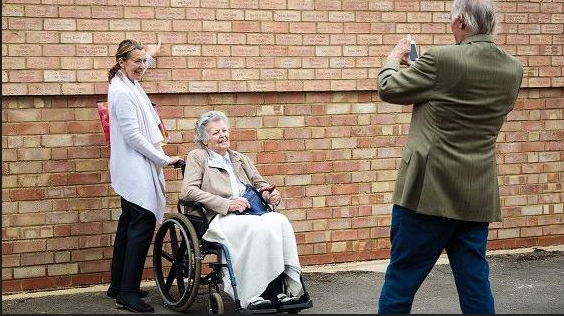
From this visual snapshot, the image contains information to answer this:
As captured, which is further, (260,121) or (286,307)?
(260,121)

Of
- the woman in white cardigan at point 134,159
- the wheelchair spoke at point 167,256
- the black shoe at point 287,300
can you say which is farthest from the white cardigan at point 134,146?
the black shoe at point 287,300

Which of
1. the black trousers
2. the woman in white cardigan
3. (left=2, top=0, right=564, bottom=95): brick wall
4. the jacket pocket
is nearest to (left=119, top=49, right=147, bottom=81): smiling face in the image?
the woman in white cardigan

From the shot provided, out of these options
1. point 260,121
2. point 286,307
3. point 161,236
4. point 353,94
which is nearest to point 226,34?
point 260,121

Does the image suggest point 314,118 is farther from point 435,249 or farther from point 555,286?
point 435,249

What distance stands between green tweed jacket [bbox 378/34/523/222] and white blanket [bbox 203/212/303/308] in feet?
3.71

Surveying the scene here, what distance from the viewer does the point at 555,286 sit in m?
6.91

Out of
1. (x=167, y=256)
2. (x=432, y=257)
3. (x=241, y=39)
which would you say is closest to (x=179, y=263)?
(x=167, y=256)

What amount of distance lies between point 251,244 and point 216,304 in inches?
17.9

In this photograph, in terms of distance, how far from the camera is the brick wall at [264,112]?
6.53m

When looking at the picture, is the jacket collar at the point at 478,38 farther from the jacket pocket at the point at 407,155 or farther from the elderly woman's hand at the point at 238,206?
the elderly woman's hand at the point at 238,206

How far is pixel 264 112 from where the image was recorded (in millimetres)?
7188

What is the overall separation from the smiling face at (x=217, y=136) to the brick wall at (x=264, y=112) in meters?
0.73

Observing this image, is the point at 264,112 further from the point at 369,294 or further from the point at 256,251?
the point at 256,251

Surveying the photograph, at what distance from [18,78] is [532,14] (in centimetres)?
423
